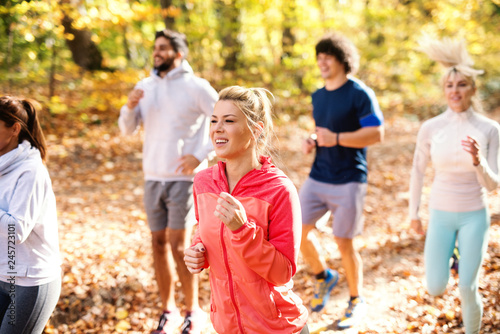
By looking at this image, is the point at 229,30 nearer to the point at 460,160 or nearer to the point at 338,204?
the point at 338,204

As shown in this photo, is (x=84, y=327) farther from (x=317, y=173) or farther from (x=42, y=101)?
(x=42, y=101)

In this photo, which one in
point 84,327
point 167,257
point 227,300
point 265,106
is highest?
point 265,106

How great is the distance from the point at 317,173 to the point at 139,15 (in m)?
4.56

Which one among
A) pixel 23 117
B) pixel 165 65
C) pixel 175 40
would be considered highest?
pixel 175 40

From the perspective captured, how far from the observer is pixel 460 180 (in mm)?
3484

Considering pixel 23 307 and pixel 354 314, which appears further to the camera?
pixel 354 314

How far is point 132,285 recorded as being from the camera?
4875 mm

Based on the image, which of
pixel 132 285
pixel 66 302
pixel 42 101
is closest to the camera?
pixel 66 302

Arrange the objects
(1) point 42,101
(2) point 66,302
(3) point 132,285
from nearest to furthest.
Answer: (2) point 66,302
(3) point 132,285
(1) point 42,101

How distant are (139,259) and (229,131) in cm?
358

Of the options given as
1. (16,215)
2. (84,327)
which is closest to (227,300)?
(16,215)

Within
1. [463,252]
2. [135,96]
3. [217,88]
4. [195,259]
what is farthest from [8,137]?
[217,88]

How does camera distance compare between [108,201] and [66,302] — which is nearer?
[66,302]

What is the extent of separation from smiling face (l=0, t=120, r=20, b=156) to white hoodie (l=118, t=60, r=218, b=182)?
1349 mm
